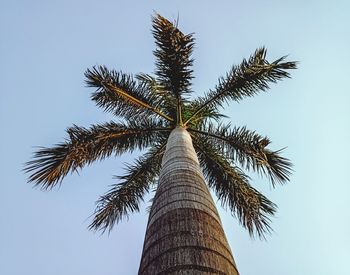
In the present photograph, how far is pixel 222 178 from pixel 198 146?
1.05 metres

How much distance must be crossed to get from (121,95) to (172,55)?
1.82 metres

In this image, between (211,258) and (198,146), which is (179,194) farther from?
(198,146)

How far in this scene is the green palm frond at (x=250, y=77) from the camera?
8586 mm

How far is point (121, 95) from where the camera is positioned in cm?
872

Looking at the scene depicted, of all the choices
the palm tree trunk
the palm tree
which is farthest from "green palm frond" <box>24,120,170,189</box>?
the palm tree trunk

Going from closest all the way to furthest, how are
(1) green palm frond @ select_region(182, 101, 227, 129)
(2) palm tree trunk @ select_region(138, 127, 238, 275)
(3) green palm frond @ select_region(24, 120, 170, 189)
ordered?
(2) palm tree trunk @ select_region(138, 127, 238, 275) → (3) green palm frond @ select_region(24, 120, 170, 189) → (1) green palm frond @ select_region(182, 101, 227, 129)

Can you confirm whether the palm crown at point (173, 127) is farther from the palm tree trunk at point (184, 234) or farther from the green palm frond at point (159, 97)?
the palm tree trunk at point (184, 234)

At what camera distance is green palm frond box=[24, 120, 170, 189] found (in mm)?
7258

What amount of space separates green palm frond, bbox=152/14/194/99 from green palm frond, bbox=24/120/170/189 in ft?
5.04

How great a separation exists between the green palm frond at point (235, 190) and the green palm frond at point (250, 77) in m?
1.15

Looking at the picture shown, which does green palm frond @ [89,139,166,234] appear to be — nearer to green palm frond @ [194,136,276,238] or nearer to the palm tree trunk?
green palm frond @ [194,136,276,238]

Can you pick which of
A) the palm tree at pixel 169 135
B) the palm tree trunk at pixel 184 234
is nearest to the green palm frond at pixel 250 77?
the palm tree at pixel 169 135

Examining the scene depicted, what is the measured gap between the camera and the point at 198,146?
9.33 m

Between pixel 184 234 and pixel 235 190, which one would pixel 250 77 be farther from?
pixel 184 234
